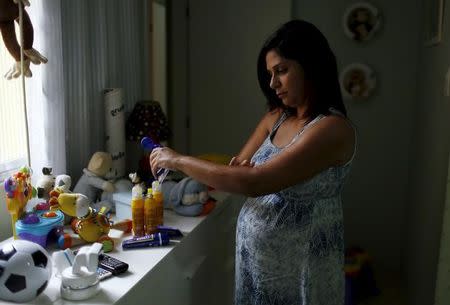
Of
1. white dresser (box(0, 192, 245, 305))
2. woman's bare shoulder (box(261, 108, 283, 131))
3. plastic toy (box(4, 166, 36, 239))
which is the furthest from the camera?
woman's bare shoulder (box(261, 108, 283, 131))

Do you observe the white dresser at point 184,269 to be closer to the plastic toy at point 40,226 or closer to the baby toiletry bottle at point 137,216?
the baby toiletry bottle at point 137,216

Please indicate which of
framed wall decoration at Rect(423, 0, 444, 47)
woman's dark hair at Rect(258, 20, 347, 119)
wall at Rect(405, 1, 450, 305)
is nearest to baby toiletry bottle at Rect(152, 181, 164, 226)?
woman's dark hair at Rect(258, 20, 347, 119)

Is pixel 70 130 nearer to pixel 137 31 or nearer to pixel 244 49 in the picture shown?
pixel 137 31

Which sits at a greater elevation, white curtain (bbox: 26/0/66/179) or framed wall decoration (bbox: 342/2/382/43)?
framed wall decoration (bbox: 342/2/382/43)

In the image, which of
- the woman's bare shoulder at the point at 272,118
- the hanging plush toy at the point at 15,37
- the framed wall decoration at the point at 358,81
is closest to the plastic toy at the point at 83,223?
the hanging plush toy at the point at 15,37

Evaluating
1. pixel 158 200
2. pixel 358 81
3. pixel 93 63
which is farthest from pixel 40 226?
pixel 358 81

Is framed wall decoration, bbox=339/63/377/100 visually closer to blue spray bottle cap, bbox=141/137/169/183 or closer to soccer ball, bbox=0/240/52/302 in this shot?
blue spray bottle cap, bbox=141/137/169/183

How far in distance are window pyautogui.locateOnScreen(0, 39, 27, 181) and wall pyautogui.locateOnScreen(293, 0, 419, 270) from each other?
169 cm

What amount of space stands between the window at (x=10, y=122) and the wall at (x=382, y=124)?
66.5 inches

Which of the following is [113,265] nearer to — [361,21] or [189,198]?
[189,198]

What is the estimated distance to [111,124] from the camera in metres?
1.61

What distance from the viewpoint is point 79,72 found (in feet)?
4.94

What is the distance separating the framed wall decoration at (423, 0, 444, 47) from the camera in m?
1.66

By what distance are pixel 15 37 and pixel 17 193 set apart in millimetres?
433
